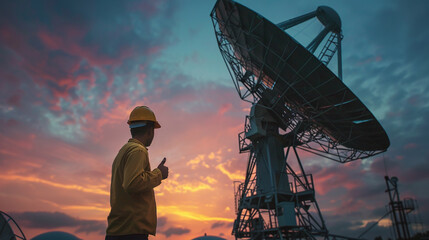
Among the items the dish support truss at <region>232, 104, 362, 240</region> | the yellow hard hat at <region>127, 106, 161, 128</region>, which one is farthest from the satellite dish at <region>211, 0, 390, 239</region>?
the yellow hard hat at <region>127, 106, 161, 128</region>

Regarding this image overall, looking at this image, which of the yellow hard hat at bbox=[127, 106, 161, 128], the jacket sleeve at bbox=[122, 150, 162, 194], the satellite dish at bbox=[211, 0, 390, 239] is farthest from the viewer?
the satellite dish at bbox=[211, 0, 390, 239]

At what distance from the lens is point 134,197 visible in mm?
3500

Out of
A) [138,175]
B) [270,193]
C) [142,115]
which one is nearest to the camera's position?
[138,175]

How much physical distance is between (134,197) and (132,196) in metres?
0.03

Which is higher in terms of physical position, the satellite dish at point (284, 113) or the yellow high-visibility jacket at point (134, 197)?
the satellite dish at point (284, 113)

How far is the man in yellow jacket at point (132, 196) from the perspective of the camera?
3369mm

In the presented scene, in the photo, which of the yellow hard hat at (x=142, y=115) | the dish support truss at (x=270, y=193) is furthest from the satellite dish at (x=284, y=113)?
the yellow hard hat at (x=142, y=115)

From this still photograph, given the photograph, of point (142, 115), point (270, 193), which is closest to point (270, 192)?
point (270, 193)

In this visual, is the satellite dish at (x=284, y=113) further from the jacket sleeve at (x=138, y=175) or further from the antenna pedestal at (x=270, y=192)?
the jacket sleeve at (x=138, y=175)

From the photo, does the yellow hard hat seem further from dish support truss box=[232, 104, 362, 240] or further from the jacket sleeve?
dish support truss box=[232, 104, 362, 240]

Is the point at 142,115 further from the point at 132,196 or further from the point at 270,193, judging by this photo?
the point at 270,193

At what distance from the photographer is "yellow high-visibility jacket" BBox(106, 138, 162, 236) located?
3.37 m

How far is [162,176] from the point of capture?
3.74m

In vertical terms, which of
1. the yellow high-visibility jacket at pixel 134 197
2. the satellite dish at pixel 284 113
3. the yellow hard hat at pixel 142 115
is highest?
the satellite dish at pixel 284 113
